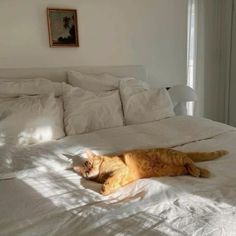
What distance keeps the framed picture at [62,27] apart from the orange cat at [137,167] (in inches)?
52.4

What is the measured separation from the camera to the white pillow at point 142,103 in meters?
2.42

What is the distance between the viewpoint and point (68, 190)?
1.37m

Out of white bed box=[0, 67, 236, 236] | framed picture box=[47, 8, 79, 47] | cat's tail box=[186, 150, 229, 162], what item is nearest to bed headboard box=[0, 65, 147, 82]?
framed picture box=[47, 8, 79, 47]

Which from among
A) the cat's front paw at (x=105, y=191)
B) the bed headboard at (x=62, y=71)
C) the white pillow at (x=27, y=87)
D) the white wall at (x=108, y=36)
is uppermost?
the white wall at (x=108, y=36)

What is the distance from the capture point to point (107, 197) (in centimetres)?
130

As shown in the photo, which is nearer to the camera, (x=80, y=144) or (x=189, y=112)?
(x=80, y=144)

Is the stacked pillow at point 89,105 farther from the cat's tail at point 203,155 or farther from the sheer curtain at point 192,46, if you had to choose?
the sheer curtain at point 192,46

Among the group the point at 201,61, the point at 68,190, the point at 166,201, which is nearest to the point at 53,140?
the point at 68,190

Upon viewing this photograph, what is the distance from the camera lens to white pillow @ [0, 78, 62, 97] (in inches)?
83.4

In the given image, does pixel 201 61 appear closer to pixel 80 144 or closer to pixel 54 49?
pixel 54 49

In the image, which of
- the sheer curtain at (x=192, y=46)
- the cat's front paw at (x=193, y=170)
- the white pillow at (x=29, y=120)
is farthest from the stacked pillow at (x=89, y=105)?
the sheer curtain at (x=192, y=46)

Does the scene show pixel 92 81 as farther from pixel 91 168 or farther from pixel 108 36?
pixel 91 168

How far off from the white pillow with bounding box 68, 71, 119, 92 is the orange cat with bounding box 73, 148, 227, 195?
3.31 ft

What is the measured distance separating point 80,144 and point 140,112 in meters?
0.77
